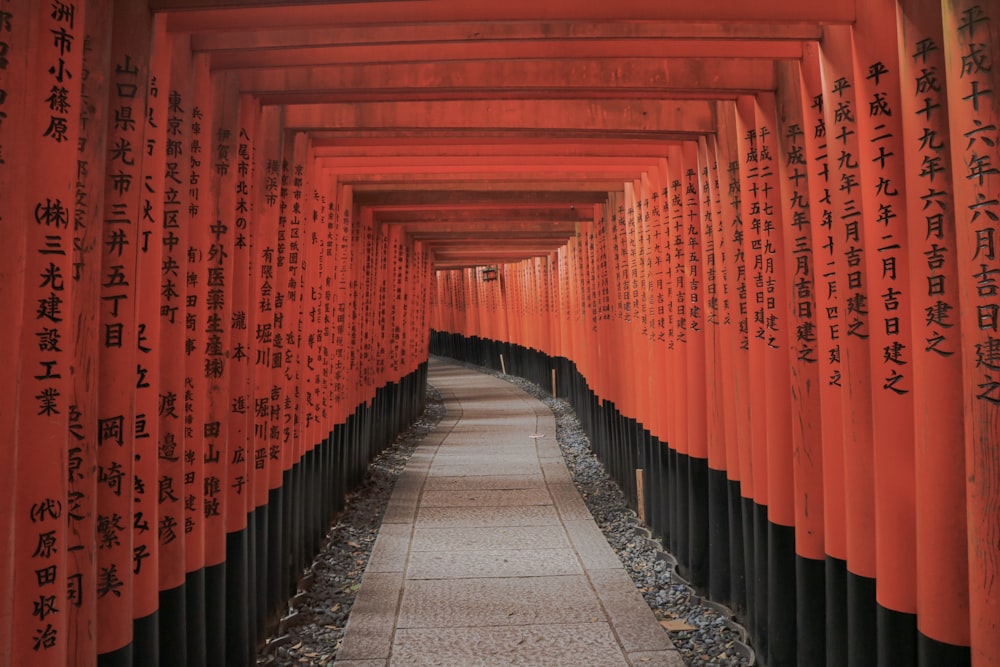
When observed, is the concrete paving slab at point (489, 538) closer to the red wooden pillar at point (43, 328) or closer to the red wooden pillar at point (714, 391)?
the red wooden pillar at point (714, 391)

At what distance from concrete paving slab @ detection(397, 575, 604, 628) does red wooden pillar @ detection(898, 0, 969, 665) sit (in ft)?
8.79

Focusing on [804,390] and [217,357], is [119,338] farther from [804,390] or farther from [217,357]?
[804,390]

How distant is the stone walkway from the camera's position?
4354mm

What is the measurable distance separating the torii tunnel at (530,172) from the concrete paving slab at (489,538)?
918 millimetres

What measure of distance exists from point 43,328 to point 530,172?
4.73 metres

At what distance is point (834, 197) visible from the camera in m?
3.00

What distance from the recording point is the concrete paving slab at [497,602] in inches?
188

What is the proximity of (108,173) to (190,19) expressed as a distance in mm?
812

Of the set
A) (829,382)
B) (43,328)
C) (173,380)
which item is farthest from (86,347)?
(829,382)

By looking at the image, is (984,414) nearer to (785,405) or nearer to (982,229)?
(982,229)

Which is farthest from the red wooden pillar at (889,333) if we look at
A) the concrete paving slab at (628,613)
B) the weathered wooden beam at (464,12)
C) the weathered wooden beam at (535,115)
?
the weathered wooden beam at (535,115)

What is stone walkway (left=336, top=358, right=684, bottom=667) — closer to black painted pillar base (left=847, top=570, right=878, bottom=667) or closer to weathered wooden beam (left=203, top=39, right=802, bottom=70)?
black painted pillar base (left=847, top=570, right=878, bottom=667)

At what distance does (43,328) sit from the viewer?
86.2 inches

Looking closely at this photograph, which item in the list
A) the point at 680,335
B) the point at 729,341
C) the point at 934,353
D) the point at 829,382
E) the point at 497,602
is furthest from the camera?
the point at 680,335
